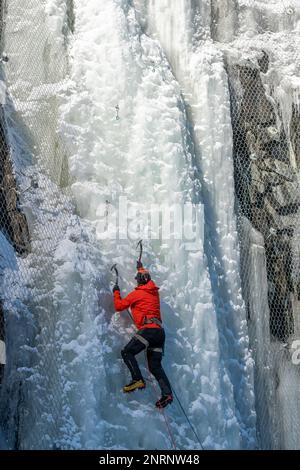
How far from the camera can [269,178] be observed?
8.33 m

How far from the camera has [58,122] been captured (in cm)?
713

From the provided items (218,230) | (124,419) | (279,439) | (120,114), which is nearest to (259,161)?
(218,230)

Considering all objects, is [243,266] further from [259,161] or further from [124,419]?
[124,419]

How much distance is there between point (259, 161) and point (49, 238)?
2.93 meters

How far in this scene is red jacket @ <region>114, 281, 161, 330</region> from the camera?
239 inches

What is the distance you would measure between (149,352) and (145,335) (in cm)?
17

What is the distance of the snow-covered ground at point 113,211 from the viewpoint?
6109 millimetres

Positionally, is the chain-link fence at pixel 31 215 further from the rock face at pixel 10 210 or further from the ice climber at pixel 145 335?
the ice climber at pixel 145 335

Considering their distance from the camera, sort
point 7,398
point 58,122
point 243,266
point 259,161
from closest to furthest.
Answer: point 7,398, point 58,122, point 243,266, point 259,161

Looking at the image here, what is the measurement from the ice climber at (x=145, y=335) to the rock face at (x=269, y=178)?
2135mm

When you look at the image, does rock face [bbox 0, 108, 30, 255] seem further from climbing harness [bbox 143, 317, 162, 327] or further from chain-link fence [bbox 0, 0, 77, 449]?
climbing harness [bbox 143, 317, 162, 327]

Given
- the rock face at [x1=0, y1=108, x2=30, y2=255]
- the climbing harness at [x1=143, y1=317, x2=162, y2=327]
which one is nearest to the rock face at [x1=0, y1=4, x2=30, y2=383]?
the rock face at [x1=0, y1=108, x2=30, y2=255]

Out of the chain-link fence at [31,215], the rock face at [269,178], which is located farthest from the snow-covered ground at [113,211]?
the rock face at [269,178]

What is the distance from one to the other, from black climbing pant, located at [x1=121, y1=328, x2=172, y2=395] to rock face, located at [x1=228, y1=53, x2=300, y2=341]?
2149mm
